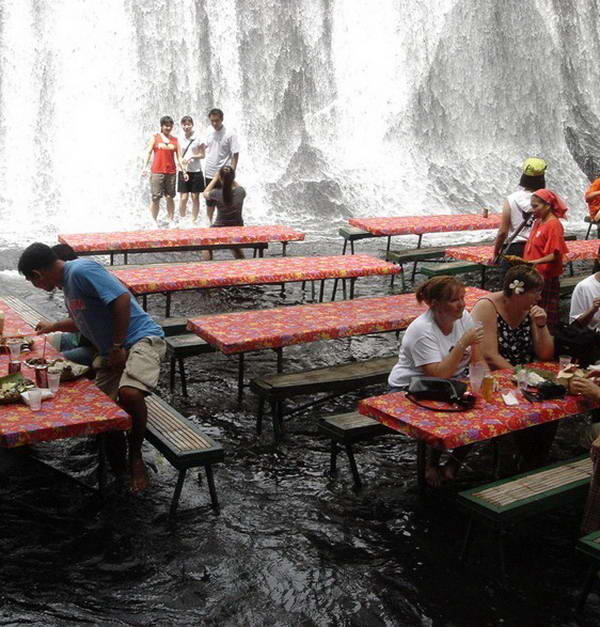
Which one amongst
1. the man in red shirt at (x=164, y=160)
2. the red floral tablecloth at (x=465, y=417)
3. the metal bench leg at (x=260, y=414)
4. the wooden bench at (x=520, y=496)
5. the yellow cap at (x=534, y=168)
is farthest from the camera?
the man in red shirt at (x=164, y=160)

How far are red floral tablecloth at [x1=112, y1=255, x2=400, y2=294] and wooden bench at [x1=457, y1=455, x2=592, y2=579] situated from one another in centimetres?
441

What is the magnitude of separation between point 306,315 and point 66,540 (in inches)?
122

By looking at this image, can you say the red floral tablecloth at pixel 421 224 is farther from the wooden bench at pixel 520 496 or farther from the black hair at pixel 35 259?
the wooden bench at pixel 520 496

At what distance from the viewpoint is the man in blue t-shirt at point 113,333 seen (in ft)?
18.1

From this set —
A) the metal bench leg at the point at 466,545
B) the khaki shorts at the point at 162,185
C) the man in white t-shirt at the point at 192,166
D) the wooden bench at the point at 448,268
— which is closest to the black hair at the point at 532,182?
the wooden bench at the point at 448,268

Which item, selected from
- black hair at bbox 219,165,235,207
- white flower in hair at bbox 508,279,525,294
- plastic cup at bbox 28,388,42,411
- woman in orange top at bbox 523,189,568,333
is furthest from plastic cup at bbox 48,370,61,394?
black hair at bbox 219,165,235,207

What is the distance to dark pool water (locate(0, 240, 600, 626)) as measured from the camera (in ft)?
14.8

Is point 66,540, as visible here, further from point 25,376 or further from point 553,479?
point 553,479

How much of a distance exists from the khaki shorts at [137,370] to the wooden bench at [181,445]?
276 mm

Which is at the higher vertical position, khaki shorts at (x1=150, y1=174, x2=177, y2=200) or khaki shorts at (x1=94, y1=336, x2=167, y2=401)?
khaki shorts at (x1=150, y1=174, x2=177, y2=200)

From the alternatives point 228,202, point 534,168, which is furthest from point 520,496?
point 228,202

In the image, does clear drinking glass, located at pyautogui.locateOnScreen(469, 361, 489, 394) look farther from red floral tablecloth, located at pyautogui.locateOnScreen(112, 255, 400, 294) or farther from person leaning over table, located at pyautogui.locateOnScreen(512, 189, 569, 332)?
red floral tablecloth, located at pyautogui.locateOnScreen(112, 255, 400, 294)

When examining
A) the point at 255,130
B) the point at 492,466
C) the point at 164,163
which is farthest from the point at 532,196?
the point at 255,130

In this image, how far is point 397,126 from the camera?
22.6 m
